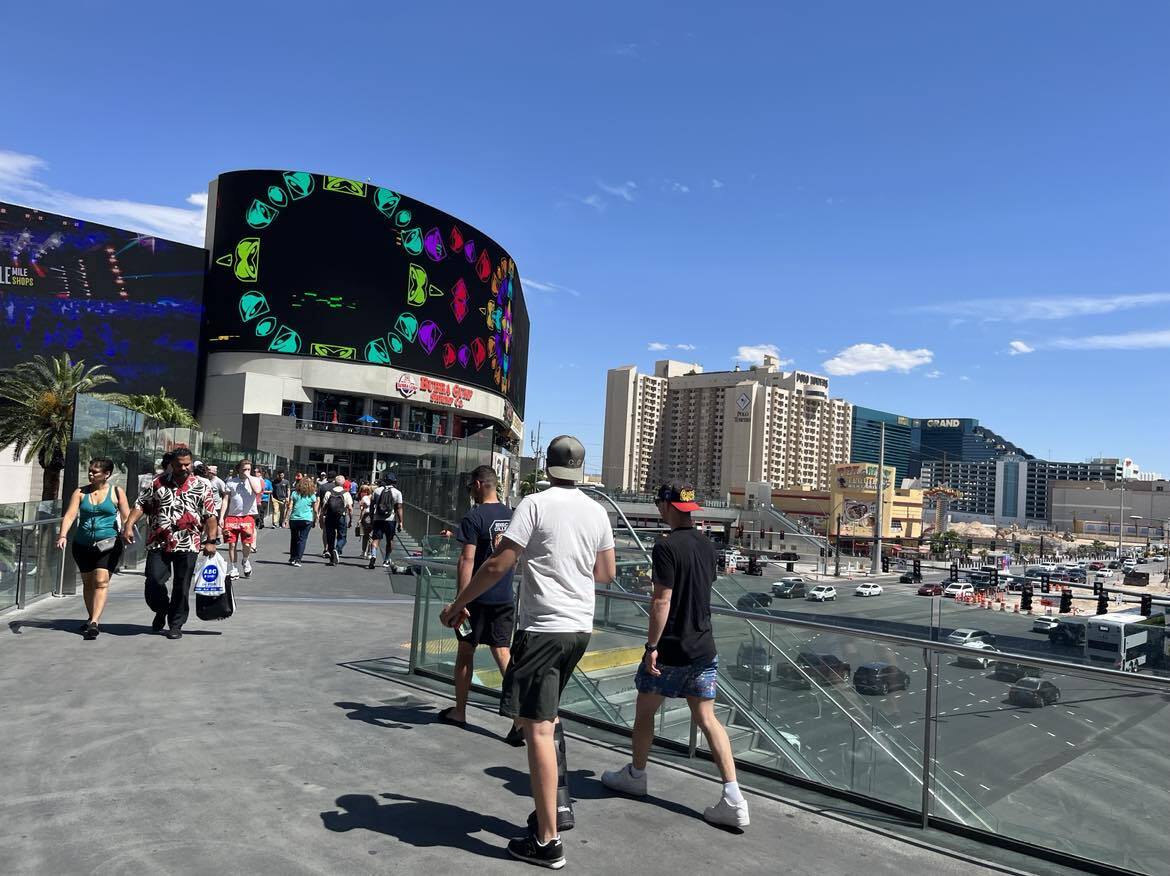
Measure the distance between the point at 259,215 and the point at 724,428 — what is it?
131586 mm

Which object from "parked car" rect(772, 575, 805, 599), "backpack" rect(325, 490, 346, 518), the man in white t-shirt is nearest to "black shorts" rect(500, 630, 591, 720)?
the man in white t-shirt

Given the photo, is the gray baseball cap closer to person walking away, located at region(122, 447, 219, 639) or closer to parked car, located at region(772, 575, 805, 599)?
person walking away, located at region(122, 447, 219, 639)

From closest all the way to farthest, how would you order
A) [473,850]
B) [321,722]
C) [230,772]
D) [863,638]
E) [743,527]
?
1. [473,850]
2. [230,772]
3. [863,638]
4. [321,722]
5. [743,527]

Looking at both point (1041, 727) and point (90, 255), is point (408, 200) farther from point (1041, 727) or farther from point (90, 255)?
point (1041, 727)

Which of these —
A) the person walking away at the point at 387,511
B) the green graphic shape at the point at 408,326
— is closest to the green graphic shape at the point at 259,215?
the green graphic shape at the point at 408,326

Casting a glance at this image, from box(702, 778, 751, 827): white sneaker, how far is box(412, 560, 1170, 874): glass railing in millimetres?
918

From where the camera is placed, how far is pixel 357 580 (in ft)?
44.3

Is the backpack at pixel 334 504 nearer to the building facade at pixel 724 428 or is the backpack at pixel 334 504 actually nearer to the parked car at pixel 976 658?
the parked car at pixel 976 658

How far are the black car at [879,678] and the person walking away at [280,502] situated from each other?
22.6m

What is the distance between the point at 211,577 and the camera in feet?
24.5

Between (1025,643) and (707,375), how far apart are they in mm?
185852

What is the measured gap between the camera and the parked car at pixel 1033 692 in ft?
12.5

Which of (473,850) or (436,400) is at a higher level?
(436,400)

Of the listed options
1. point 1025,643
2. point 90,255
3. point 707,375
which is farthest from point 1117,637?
point 707,375
